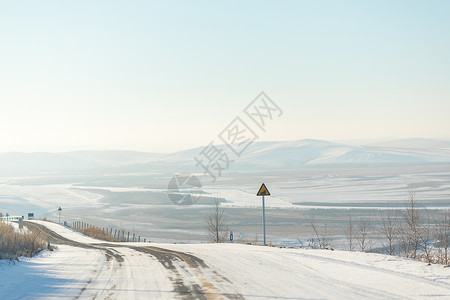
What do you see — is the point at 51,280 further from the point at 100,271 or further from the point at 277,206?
the point at 277,206

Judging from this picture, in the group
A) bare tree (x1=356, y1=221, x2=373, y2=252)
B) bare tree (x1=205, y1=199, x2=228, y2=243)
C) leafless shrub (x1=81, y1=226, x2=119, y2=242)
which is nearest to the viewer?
bare tree (x1=356, y1=221, x2=373, y2=252)

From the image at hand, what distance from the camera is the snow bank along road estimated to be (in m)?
8.35

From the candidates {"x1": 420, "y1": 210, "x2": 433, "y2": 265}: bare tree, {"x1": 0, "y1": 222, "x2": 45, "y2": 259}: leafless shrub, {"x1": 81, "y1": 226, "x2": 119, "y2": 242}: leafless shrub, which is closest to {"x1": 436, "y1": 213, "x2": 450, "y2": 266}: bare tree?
{"x1": 420, "y1": 210, "x2": 433, "y2": 265}: bare tree

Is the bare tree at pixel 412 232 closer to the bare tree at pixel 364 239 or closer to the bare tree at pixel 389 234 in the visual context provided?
the bare tree at pixel 389 234

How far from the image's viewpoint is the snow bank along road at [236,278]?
329 inches

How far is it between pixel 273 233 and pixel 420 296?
3399 centimetres

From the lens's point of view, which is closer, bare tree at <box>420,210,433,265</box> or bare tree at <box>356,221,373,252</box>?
bare tree at <box>420,210,433,265</box>

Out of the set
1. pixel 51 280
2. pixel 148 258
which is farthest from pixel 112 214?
pixel 51 280

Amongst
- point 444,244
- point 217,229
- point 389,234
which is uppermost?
point 444,244

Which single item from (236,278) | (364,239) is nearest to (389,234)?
(364,239)

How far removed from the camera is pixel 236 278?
10.1 meters

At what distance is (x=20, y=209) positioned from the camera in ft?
260

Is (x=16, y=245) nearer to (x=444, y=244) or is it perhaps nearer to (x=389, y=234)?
(x=444, y=244)

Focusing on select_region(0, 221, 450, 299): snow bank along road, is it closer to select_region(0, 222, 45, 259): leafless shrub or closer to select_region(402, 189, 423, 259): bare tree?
select_region(0, 222, 45, 259): leafless shrub
